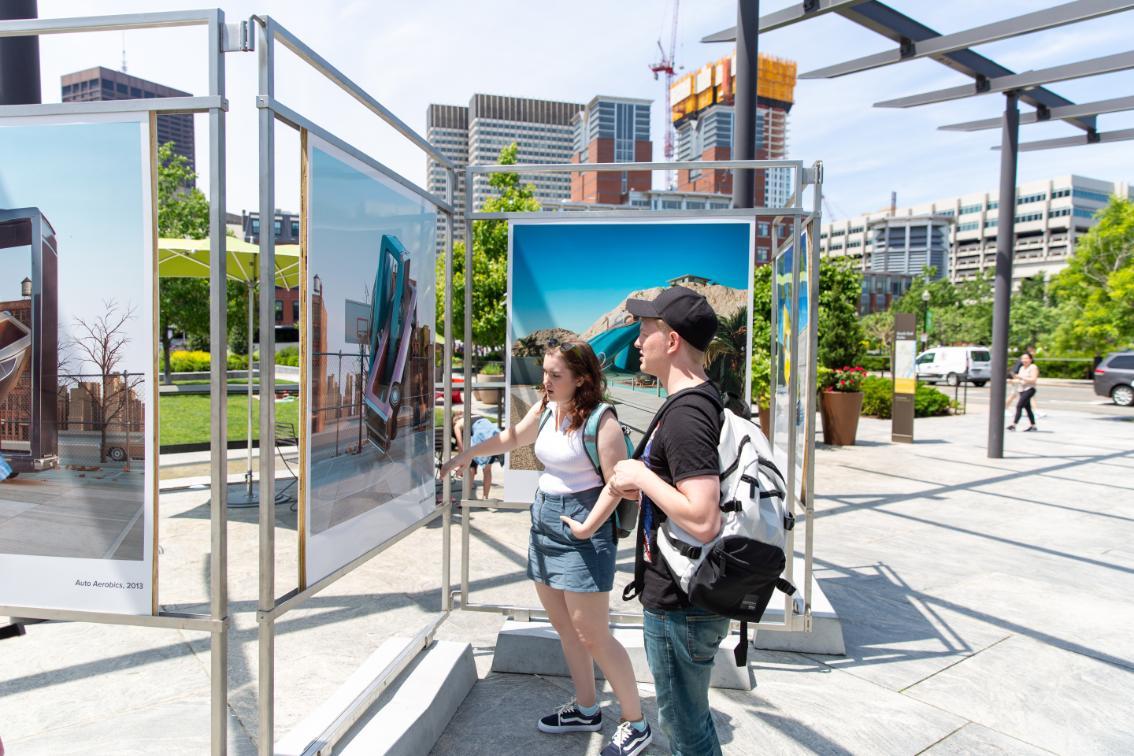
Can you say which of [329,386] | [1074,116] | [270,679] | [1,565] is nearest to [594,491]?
[329,386]

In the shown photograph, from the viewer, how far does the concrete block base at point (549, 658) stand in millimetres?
3723

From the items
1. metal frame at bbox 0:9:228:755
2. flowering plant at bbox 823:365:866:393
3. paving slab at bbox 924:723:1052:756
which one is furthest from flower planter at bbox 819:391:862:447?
metal frame at bbox 0:9:228:755

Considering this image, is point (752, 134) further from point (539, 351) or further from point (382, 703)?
point (382, 703)

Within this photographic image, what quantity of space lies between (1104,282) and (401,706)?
31.1 metres

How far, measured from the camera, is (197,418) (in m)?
15.8

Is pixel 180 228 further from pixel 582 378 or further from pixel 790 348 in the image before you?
pixel 582 378

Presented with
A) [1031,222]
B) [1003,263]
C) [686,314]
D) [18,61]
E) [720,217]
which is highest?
[1031,222]

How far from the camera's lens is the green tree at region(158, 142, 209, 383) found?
22859 millimetres

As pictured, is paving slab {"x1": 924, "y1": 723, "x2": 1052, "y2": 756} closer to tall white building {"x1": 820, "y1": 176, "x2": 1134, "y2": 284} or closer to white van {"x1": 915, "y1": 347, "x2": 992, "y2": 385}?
white van {"x1": 915, "y1": 347, "x2": 992, "y2": 385}

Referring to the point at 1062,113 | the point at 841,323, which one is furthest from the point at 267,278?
the point at 841,323

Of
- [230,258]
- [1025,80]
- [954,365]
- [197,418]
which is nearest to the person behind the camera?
[1025,80]

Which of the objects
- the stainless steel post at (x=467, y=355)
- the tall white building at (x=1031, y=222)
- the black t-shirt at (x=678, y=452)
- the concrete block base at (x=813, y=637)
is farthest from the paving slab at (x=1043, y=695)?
the tall white building at (x=1031, y=222)

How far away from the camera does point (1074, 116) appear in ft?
32.7

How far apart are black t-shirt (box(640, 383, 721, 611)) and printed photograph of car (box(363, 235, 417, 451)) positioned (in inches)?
47.0
